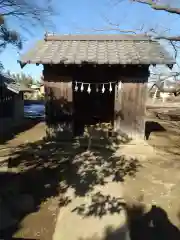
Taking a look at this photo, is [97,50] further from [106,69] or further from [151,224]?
[151,224]

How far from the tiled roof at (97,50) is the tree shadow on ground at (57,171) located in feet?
11.4

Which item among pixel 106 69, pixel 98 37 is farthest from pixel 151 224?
pixel 98 37

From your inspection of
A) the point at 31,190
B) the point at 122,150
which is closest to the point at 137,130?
the point at 122,150

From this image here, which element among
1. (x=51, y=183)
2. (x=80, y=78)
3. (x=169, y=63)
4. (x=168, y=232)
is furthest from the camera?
(x=80, y=78)

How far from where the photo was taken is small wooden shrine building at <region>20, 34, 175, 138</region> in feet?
31.6

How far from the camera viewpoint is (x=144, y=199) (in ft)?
19.8

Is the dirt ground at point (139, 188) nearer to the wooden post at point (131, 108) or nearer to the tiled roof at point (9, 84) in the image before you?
the wooden post at point (131, 108)

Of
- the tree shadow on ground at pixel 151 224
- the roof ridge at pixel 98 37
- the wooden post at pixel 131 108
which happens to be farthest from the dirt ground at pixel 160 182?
the roof ridge at pixel 98 37

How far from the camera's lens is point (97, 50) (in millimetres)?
10438

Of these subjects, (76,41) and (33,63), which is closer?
(33,63)

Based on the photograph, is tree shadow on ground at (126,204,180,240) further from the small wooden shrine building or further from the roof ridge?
the roof ridge

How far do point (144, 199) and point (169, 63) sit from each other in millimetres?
5418

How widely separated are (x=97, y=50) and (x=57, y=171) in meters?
5.52

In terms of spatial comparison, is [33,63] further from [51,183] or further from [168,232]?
[168,232]
